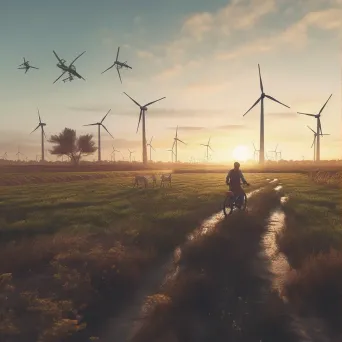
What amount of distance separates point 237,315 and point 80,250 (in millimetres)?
6941

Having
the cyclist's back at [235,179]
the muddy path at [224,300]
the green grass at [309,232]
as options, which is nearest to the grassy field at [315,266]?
the green grass at [309,232]

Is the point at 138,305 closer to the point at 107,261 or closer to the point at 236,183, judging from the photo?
the point at 107,261

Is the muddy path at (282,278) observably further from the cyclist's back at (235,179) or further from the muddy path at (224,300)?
the cyclist's back at (235,179)

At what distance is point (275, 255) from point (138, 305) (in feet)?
21.0

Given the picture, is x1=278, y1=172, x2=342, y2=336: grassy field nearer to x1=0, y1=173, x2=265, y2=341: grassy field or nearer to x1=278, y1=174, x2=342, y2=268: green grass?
x1=278, y1=174, x2=342, y2=268: green grass

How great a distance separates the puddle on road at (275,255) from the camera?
437 inches

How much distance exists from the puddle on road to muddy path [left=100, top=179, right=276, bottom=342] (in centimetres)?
325

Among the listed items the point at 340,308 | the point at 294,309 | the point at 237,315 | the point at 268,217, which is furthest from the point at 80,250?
the point at 268,217

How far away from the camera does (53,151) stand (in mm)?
104438

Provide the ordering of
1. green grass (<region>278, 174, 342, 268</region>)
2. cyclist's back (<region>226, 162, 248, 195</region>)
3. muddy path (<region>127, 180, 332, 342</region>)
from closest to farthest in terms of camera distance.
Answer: muddy path (<region>127, 180, 332, 342</region>) → green grass (<region>278, 174, 342, 268</region>) → cyclist's back (<region>226, 162, 248, 195</region>)

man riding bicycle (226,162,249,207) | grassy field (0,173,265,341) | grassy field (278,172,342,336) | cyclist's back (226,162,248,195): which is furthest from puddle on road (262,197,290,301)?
grassy field (0,173,265,341)

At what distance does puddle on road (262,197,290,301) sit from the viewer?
36.4 ft

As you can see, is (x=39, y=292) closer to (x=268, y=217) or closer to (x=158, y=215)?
(x=158, y=215)

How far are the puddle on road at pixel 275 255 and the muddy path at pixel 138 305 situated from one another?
3.25m
